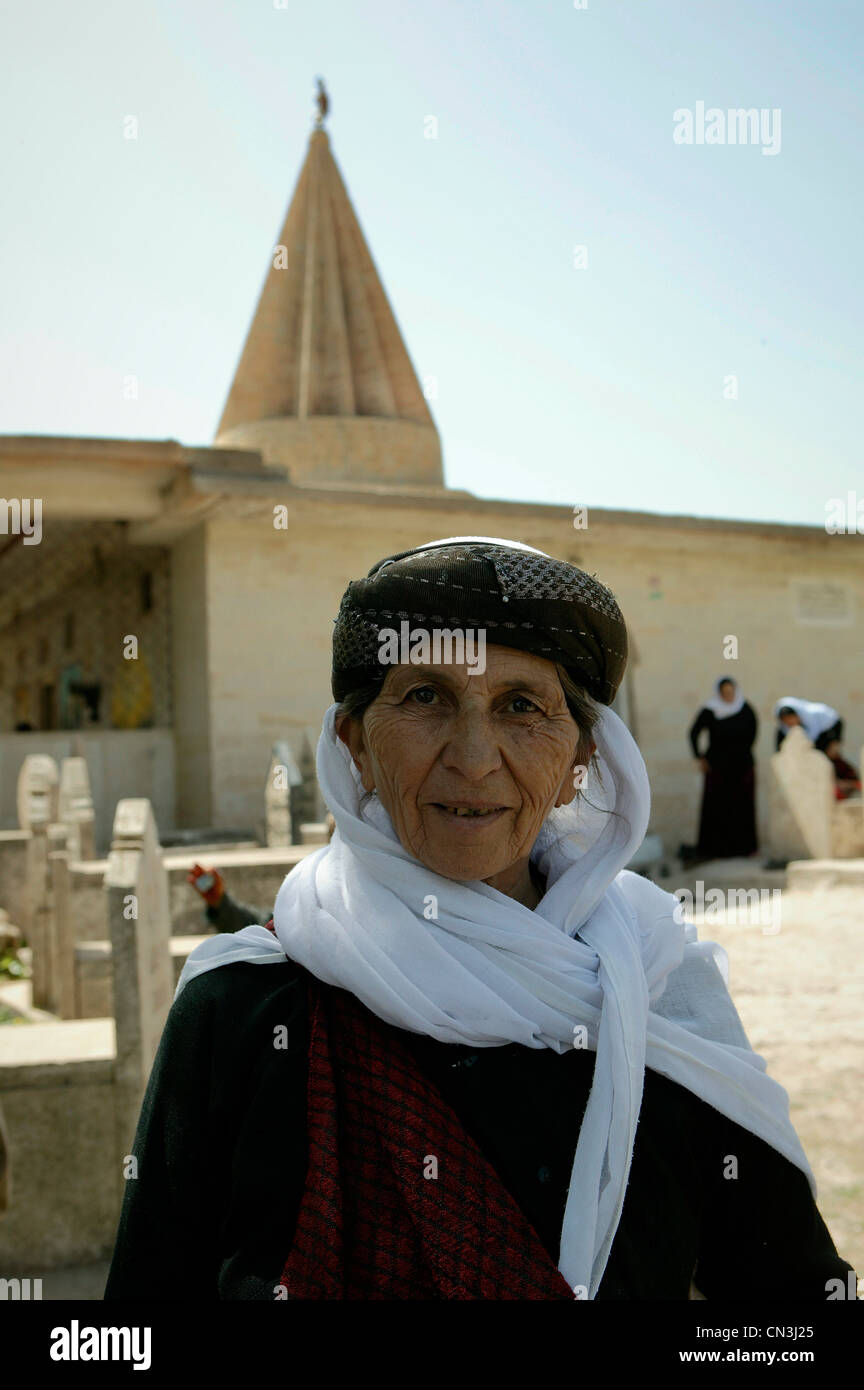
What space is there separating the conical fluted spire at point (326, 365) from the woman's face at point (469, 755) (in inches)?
543

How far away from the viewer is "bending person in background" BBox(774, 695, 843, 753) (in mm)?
11555

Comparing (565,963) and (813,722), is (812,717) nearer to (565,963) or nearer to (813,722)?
(813,722)

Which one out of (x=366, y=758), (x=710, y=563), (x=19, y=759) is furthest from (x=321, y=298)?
(x=366, y=758)

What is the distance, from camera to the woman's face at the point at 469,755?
4.87 ft

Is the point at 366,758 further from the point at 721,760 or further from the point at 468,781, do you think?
the point at 721,760

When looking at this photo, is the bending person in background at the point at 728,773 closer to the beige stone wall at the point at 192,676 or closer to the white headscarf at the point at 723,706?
the white headscarf at the point at 723,706

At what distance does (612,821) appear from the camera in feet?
5.51

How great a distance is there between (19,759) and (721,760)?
23.1 feet

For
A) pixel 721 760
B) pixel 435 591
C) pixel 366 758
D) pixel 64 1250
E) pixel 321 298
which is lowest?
pixel 64 1250

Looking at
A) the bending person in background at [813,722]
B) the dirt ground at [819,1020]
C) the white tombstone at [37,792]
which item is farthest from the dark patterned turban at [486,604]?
the bending person in background at [813,722]

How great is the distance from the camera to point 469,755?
148cm

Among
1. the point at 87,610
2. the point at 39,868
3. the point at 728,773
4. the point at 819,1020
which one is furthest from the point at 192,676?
the point at 819,1020

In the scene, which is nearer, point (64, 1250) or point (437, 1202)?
point (437, 1202)
